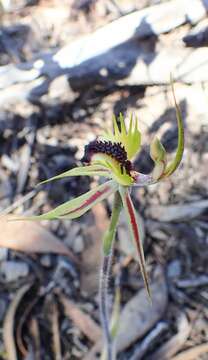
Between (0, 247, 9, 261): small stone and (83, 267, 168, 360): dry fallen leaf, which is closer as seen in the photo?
(83, 267, 168, 360): dry fallen leaf

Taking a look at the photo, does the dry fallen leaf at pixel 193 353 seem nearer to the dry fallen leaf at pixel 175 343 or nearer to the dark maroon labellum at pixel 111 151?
the dry fallen leaf at pixel 175 343

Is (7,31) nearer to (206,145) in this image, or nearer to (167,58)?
(167,58)

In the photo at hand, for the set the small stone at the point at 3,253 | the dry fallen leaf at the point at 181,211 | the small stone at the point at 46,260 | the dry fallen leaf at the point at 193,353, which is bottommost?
the dry fallen leaf at the point at 193,353

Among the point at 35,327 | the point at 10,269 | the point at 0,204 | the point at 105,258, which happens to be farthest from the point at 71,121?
the point at 105,258

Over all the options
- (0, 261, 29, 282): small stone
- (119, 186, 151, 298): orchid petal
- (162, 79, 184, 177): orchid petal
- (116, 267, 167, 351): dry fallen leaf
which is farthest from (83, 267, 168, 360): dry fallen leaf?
(162, 79, 184, 177): orchid petal

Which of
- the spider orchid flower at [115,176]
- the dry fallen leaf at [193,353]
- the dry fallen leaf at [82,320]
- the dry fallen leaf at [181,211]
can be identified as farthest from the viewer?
the dry fallen leaf at [181,211]

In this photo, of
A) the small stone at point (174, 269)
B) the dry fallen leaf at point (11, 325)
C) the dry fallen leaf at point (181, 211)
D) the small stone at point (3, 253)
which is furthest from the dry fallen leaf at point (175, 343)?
the small stone at point (3, 253)

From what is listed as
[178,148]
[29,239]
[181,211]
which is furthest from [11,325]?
[178,148]

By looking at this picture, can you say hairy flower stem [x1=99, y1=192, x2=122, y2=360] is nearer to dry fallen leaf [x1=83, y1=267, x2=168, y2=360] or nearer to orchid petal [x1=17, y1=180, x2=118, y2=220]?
orchid petal [x1=17, y1=180, x2=118, y2=220]

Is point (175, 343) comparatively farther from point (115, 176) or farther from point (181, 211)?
point (115, 176)
